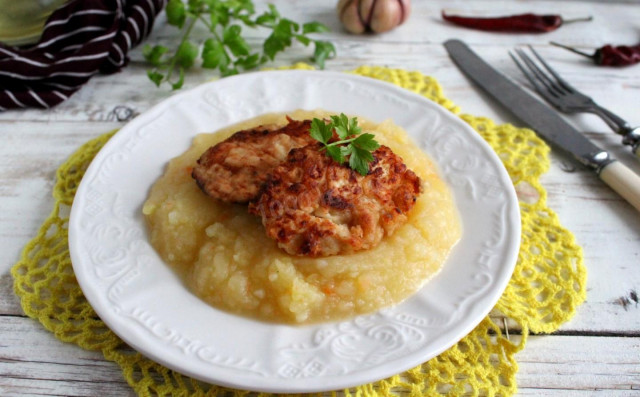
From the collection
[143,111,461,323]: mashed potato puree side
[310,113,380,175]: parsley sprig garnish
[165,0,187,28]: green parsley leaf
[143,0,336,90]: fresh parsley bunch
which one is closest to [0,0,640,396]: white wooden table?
[143,0,336,90]: fresh parsley bunch

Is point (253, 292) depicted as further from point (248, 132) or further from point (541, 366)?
point (541, 366)

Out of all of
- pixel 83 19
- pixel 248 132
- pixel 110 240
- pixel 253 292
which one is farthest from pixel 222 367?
pixel 83 19

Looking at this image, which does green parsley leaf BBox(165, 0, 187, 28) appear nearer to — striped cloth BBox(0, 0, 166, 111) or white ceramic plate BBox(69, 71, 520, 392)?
striped cloth BBox(0, 0, 166, 111)

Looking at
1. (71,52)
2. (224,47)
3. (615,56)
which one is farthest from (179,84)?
(615,56)

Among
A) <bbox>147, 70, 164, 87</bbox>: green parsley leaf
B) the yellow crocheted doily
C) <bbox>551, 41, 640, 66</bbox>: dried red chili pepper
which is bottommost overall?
the yellow crocheted doily

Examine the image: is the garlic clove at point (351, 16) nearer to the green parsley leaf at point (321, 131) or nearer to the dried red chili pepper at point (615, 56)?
the dried red chili pepper at point (615, 56)

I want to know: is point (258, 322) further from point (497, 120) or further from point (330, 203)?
point (497, 120)
